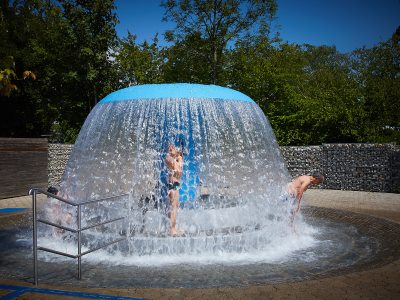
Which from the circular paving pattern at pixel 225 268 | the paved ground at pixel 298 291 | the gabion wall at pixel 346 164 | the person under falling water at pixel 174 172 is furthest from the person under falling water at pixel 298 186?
the gabion wall at pixel 346 164

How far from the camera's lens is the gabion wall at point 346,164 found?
16.2 metres

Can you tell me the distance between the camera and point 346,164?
1703cm

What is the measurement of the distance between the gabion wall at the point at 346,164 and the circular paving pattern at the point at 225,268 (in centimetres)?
858

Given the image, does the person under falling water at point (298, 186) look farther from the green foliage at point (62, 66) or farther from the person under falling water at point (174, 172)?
the green foliage at point (62, 66)

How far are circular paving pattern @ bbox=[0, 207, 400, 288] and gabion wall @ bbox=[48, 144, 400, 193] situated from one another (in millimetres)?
8583

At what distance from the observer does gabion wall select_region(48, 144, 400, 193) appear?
16188 mm

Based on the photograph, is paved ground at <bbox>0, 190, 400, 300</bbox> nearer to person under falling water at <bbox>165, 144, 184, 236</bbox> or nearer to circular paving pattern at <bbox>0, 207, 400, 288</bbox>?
circular paving pattern at <bbox>0, 207, 400, 288</bbox>

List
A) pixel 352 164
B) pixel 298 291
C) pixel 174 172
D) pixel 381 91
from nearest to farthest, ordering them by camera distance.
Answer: pixel 298 291, pixel 174 172, pixel 352 164, pixel 381 91

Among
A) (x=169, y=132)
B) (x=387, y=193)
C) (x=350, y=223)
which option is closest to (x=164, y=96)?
(x=169, y=132)

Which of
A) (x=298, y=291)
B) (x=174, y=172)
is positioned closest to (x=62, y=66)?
(x=174, y=172)

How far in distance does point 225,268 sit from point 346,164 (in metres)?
12.3

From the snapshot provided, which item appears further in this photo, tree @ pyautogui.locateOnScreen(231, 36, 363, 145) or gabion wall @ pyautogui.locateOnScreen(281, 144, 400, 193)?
tree @ pyautogui.locateOnScreen(231, 36, 363, 145)

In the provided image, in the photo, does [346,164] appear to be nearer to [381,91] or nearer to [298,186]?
[381,91]

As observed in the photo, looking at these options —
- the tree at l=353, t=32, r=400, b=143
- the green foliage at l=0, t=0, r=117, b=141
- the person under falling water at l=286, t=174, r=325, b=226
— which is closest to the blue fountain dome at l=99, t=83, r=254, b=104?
the person under falling water at l=286, t=174, r=325, b=226
